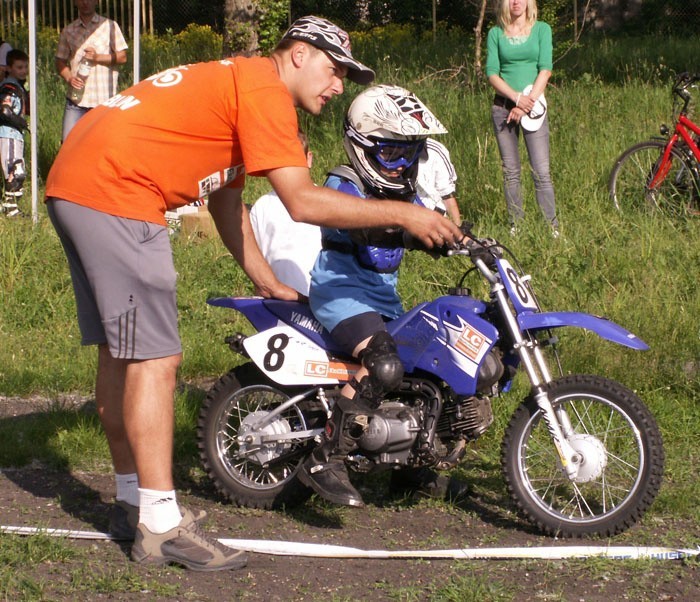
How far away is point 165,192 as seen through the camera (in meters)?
4.30

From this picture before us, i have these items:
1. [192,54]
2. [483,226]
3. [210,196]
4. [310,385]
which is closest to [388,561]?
[310,385]

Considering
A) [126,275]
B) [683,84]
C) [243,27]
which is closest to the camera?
[126,275]

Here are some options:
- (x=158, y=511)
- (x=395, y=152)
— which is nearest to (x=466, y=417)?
(x=395, y=152)

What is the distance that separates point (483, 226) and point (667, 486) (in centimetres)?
413

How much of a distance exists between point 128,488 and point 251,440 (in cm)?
64

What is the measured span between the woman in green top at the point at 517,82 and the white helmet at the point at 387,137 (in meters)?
3.98

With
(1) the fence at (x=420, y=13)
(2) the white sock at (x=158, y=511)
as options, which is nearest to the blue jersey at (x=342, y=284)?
(2) the white sock at (x=158, y=511)

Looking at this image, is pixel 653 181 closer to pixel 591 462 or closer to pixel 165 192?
pixel 591 462

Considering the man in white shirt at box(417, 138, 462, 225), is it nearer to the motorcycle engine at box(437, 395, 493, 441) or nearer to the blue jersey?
the blue jersey

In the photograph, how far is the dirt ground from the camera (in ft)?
13.4

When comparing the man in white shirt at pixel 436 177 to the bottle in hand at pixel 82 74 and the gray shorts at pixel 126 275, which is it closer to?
the gray shorts at pixel 126 275

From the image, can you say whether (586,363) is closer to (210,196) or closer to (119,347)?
(210,196)

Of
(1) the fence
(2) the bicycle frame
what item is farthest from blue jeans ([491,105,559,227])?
(1) the fence

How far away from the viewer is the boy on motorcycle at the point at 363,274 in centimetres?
473
